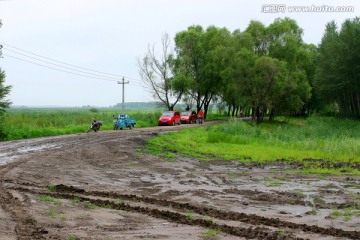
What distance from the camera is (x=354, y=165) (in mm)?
20406

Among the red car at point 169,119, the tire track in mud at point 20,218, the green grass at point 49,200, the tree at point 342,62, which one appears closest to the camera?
the tire track in mud at point 20,218

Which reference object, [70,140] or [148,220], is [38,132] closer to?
[70,140]

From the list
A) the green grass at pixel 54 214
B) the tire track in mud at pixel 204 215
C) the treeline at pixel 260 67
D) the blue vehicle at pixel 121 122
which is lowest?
the tire track in mud at pixel 204 215

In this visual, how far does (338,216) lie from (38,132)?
80.5 ft

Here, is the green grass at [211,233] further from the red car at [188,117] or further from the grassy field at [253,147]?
the red car at [188,117]

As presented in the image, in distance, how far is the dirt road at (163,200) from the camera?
330 inches

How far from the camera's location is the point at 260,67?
Result: 50781 millimetres

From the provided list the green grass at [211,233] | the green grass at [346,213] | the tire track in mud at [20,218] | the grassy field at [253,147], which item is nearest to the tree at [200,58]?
the grassy field at [253,147]

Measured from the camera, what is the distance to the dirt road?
839 cm

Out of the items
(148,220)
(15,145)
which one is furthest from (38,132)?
(148,220)

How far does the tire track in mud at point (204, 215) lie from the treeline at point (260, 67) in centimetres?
4125

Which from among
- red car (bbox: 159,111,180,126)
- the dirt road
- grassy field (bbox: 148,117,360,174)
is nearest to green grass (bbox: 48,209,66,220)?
the dirt road

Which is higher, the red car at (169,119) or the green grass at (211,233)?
the red car at (169,119)

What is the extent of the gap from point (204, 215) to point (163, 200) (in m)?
1.93
